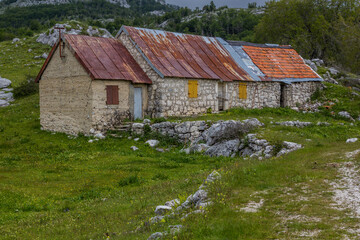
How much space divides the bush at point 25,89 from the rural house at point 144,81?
11422 millimetres

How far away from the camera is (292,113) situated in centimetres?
2686

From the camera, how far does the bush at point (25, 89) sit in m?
36.6

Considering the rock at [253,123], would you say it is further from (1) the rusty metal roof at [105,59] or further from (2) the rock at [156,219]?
(2) the rock at [156,219]

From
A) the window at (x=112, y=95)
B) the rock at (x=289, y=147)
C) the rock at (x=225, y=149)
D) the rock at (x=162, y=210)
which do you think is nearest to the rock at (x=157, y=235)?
the rock at (x=162, y=210)

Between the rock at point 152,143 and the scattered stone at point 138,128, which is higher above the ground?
the scattered stone at point 138,128

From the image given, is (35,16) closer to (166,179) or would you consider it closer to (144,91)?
(144,91)

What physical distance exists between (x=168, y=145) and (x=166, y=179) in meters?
6.69

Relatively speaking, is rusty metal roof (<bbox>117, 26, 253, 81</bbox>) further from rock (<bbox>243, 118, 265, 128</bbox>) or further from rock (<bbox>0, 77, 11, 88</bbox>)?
rock (<bbox>0, 77, 11, 88</bbox>)

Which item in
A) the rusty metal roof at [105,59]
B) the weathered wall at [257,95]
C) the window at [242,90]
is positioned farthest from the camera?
the window at [242,90]

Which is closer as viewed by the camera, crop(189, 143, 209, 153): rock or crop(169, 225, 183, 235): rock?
crop(169, 225, 183, 235): rock

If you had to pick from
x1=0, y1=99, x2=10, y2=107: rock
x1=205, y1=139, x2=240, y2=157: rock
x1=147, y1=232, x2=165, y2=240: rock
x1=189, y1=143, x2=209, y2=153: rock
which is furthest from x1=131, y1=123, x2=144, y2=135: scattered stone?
x1=0, y1=99, x2=10, y2=107: rock

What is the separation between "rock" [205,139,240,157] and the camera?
17.2 m

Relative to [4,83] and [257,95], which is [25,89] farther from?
[257,95]

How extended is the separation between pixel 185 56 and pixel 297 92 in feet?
34.4
